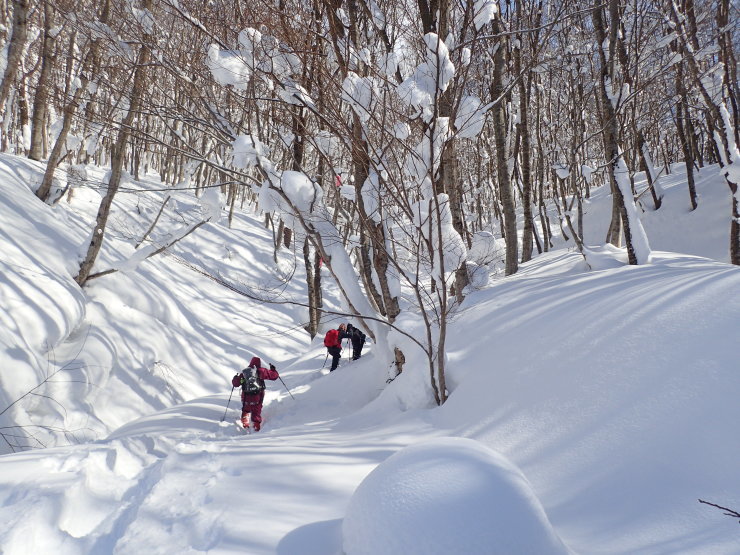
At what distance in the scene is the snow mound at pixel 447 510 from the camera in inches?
60.6

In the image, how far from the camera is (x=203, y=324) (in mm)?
10820

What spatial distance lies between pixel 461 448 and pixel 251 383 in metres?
4.77

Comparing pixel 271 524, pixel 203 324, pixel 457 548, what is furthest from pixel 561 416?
pixel 203 324

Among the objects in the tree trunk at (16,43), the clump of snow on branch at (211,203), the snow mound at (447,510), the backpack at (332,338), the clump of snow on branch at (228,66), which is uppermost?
the tree trunk at (16,43)

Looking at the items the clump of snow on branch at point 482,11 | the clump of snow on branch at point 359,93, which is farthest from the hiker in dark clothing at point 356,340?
the clump of snow on branch at point 482,11

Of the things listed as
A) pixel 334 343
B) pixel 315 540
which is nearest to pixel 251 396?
pixel 334 343

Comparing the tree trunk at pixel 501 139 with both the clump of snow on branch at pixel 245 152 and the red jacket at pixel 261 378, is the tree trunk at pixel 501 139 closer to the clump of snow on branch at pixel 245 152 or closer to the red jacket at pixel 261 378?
the clump of snow on branch at pixel 245 152

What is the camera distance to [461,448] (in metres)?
1.87

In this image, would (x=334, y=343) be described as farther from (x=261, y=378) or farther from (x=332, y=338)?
(x=261, y=378)

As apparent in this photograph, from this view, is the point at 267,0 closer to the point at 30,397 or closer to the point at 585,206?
the point at 30,397

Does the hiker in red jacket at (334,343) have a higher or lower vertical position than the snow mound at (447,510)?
lower

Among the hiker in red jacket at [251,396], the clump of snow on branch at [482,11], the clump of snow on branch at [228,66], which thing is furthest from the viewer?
the hiker in red jacket at [251,396]

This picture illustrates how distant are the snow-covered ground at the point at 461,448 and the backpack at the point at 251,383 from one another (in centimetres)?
56

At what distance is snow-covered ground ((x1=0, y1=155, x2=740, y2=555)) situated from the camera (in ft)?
5.67
